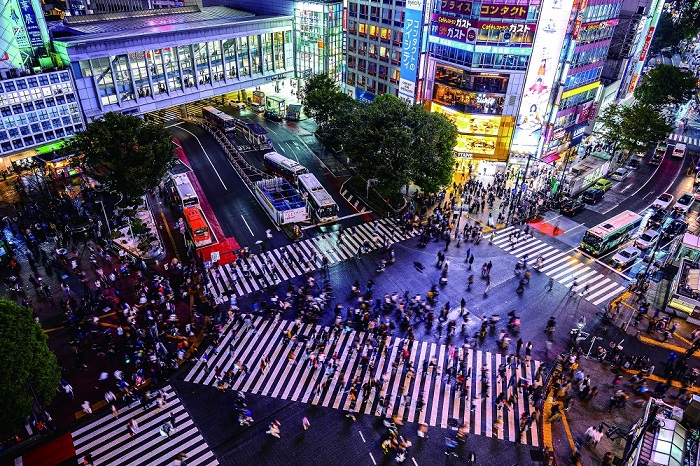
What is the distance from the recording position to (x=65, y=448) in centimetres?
2919

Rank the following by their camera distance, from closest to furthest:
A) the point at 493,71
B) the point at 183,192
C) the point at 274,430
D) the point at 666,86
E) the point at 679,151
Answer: the point at 274,430
the point at 183,192
the point at 493,71
the point at 679,151
the point at 666,86

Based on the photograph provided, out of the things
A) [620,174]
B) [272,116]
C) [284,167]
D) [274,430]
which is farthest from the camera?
[272,116]

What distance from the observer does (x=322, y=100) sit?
76.1 meters

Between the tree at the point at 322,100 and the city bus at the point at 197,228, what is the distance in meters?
29.1

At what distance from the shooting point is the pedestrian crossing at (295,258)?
44.4 metres

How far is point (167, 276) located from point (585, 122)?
71.6 metres

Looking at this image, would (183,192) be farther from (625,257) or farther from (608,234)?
(625,257)

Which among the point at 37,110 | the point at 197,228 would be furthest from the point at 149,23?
the point at 197,228

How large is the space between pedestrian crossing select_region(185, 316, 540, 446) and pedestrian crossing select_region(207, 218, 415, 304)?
6.58m

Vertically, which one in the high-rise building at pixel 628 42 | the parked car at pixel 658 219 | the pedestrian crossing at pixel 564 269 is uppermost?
the high-rise building at pixel 628 42

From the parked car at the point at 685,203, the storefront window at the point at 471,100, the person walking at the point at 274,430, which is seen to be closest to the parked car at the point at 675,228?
the parked car at the point at 685,203

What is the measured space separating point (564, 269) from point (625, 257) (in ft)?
24.5

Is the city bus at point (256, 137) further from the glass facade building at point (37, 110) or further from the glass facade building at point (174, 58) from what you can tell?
the glass facade building at point (37, 110)

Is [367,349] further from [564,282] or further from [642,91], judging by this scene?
[642,91]
